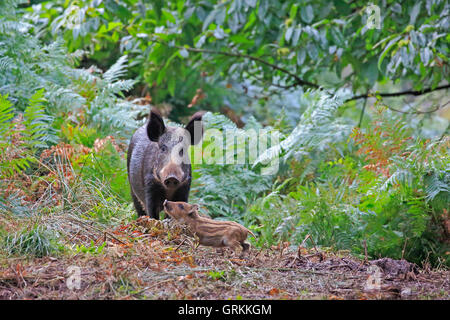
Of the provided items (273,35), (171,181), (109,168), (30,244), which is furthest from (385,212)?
(273,35)

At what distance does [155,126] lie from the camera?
583cm

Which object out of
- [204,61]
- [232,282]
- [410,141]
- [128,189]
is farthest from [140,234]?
[204,61]

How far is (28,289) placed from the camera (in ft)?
11.4

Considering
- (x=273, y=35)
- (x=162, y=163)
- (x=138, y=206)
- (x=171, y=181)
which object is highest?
(x=273, y=35)

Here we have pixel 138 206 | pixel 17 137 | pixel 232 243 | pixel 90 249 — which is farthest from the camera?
pixel 138 206

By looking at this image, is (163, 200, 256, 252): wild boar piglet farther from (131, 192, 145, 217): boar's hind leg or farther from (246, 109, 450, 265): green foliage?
(131, 192, 145, 217): boar's hind leg

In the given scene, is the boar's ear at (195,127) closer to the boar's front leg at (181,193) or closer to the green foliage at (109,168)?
the boar's front leg at (181,193)

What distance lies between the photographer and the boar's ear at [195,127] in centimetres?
579

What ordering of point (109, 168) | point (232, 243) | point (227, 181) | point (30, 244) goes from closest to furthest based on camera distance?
point (30, 244) → point (232, 243) → point (109, 168) → point (227, 181)

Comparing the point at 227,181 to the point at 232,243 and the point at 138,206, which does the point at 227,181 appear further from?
the point at 232,243

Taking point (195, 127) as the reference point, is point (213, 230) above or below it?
below

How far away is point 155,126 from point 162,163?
1.39 feet
